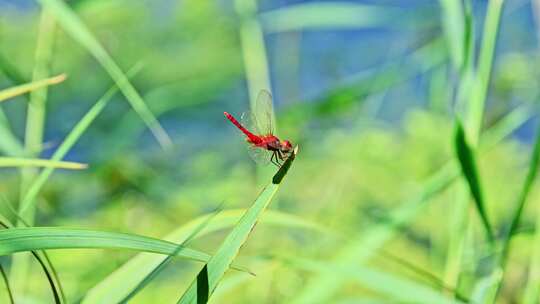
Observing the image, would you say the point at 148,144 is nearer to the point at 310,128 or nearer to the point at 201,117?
the point at 201,117

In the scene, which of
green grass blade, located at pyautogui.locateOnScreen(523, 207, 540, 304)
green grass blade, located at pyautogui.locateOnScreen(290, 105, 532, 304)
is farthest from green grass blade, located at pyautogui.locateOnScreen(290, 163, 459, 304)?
green grass blade, located at pyautogui.locateOnScreen(523, 207, 540, 304)

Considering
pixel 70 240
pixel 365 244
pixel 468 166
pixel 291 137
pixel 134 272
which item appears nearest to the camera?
pixel 70 240

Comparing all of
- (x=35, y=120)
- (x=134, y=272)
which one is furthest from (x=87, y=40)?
(x=134, y=272)

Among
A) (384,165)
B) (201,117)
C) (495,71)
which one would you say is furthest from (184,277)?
(495,71)

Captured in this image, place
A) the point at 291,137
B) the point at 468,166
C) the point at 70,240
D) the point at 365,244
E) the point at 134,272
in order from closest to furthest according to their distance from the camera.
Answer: the point at 70,240 < the point at 134,272 < the point at 468,166 < the point at 365,244 < the point at 291,137

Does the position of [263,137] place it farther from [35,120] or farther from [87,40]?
[35,120]

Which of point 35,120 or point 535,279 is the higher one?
point 35,120

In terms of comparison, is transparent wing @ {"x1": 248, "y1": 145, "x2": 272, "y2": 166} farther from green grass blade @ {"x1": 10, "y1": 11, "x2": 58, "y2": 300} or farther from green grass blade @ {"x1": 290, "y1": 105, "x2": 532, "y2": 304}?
green grass blade @ {"x1": 10, "y1": 11, "x2": 58, "y2": 300}
